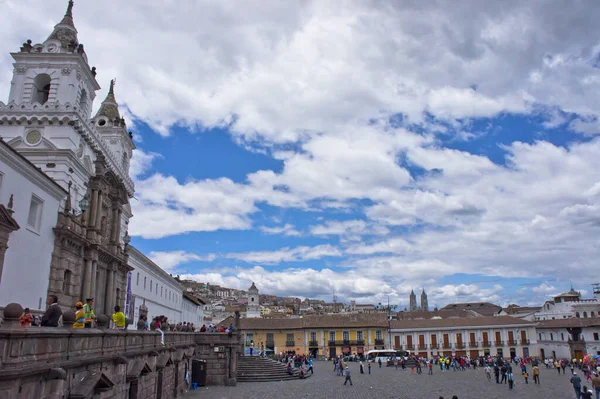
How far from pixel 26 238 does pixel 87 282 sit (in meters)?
5.34

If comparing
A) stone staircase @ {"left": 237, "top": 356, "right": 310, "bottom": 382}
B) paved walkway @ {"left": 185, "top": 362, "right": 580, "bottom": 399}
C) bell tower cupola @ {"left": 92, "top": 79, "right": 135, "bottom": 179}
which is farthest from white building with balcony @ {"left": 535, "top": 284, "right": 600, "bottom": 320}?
bell tower cupola @ {"left": 92, "top": 79, "right": 135, "bottom": 179}

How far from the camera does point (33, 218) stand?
1741 cm

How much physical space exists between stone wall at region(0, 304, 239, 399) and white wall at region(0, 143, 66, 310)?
16.9 ft

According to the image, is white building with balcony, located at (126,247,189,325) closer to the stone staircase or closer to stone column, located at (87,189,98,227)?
stone column, located at (87,189,98,227)

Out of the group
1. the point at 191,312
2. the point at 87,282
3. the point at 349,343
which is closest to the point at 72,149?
the point at 87,282

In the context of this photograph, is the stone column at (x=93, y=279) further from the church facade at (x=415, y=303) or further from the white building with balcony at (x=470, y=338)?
the church facade at (x=415, y=303)

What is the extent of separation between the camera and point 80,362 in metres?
8.55

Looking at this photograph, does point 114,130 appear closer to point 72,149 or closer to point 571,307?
point 72,149

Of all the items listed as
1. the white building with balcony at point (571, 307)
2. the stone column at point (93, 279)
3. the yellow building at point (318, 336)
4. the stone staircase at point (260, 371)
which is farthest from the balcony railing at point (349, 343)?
the stone column at point (93, 279)

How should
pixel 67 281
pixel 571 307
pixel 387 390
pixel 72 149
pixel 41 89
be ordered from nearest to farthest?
pixel 67 281
pixel 72 149
pixel 41 89
pixel 387 390
pixel 571 307

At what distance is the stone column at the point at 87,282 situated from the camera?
21.2 metres

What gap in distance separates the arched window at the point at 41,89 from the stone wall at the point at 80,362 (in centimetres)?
1500

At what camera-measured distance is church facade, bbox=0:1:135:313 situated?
21.2m

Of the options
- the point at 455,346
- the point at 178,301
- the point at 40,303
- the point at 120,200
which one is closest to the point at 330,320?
the point at 455,346
